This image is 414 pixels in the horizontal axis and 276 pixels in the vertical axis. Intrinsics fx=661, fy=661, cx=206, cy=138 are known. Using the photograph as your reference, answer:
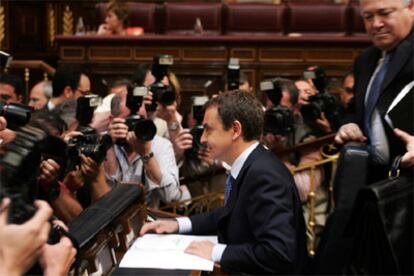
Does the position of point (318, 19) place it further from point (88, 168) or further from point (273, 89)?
point (88, 168)

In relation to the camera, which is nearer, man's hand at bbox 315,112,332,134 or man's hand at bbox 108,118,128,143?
man's hand at bbox 108,118,128,143

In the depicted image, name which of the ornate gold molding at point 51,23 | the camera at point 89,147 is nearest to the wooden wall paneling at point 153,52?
the ornate gold molding at point 51,23

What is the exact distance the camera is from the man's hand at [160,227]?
6.68ft

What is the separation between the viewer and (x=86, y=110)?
2602mm

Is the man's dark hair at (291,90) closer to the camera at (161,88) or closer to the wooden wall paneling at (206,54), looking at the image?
the camera at (161,88)

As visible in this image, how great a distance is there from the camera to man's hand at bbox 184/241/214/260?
5.98 feet

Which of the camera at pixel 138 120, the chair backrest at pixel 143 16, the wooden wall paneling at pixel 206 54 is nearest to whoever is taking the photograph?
the camera at pixel 138 120

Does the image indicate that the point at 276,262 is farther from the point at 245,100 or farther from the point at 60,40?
the point at 60,40

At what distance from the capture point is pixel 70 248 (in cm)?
134

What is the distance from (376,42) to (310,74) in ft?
4.22

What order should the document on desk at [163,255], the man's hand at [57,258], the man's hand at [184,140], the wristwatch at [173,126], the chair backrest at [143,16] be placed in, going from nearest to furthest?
the man's hand at [57,258] < the document on desk at [163,255] < the man's hand at [184,140] < the wristwatch at [173,126] < the chair backrest at [143,16]

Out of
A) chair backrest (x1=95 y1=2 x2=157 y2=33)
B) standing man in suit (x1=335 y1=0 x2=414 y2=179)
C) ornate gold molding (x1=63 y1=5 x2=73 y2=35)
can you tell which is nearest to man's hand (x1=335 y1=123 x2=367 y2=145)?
standing man in suit (x1=335 y1=0 x2=414 y2=179)

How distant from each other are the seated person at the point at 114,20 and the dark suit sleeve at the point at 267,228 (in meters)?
4.51

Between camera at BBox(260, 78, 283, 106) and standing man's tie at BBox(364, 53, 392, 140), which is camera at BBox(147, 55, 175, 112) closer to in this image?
camera at BBox(260, 78, 283, 106)
